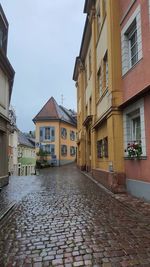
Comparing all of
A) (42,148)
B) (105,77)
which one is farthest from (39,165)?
(105,77)

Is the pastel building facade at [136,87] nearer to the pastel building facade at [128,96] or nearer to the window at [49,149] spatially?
the pastel building facade at [128,96]

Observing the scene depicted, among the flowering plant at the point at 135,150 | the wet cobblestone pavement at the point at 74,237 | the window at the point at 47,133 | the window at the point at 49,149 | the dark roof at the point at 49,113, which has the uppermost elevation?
the dark roof at the point at 49,113

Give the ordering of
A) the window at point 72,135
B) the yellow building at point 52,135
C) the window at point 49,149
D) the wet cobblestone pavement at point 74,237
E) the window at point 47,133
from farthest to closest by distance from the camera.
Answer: the window at point 72,135
the window at point 47,133
the yellow building at point 52,135
the window at point 49,149
the wet cobblestone pavement at point 74,237

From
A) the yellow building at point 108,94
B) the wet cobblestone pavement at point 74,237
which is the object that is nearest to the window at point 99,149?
the yellow building at point 108,94

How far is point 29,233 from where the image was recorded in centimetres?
520

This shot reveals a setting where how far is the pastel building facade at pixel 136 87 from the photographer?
8.30 meters

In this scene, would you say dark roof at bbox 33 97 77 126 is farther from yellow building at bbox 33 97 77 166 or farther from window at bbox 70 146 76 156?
window at bbox 70 146 76 156

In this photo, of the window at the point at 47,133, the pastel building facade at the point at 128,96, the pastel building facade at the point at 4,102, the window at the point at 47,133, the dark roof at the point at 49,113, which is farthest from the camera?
the dark roof at the point at 49,113

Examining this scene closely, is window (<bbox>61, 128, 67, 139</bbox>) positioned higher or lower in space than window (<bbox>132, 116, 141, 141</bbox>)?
higher

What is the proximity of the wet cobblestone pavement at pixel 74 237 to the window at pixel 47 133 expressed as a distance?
109 ft

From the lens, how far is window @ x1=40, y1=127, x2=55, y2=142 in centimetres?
4078

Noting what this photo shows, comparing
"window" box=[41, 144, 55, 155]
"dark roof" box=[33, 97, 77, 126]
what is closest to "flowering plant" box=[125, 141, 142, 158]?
"window" box=[41, 144, 55, 155]

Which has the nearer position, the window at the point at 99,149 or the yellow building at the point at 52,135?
the window at the point at 99,149

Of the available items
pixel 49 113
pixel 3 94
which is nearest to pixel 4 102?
pixel 3 94
